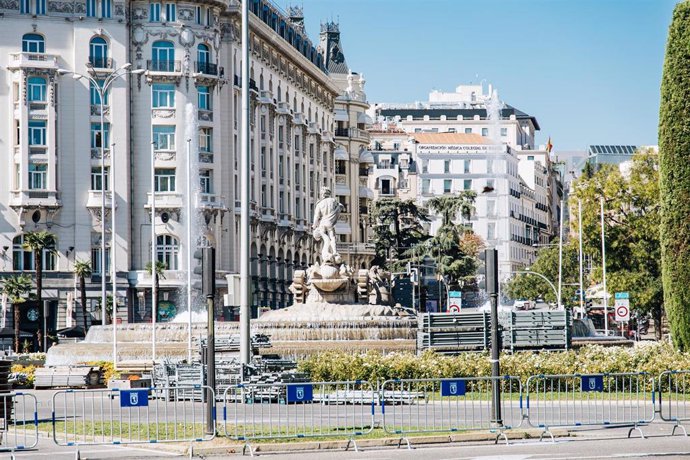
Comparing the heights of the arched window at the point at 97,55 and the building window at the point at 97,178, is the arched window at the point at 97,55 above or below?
above

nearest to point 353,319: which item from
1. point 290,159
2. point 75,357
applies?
point 75,357

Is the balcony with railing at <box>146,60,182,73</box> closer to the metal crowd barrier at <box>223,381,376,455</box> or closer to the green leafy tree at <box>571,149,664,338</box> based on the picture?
the green leafy tree at <box>571,149,664,338</box>

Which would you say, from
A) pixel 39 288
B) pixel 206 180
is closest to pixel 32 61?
pixel 206 180

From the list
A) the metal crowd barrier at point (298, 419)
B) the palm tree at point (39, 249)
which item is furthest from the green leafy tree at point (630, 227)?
the metal crowd barrier at point (298, 419)

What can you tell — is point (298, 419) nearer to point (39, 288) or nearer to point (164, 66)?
point (39, 288)

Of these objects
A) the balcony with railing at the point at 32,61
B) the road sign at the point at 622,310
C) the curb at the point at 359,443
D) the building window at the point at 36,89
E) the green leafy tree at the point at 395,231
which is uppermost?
the balcony with railing at the point at 32,61

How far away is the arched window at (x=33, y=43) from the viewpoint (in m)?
82.0

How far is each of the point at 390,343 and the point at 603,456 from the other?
2160cm

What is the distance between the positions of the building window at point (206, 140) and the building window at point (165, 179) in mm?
2416

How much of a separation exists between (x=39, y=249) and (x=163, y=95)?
38.6 ft

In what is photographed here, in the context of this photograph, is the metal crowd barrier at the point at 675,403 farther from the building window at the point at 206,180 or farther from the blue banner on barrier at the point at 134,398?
the building window at the point at 206,180

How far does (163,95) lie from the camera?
279 ft

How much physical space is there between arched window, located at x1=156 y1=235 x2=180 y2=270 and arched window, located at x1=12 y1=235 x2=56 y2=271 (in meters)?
5.77

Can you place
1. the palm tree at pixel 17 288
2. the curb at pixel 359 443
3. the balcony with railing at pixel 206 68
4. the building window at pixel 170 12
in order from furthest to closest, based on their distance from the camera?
the balcony with railing at pixel 206 68, the building window at pixel 170 12, the palm tree at pixel 17 288, the curb at pixel 359 443
